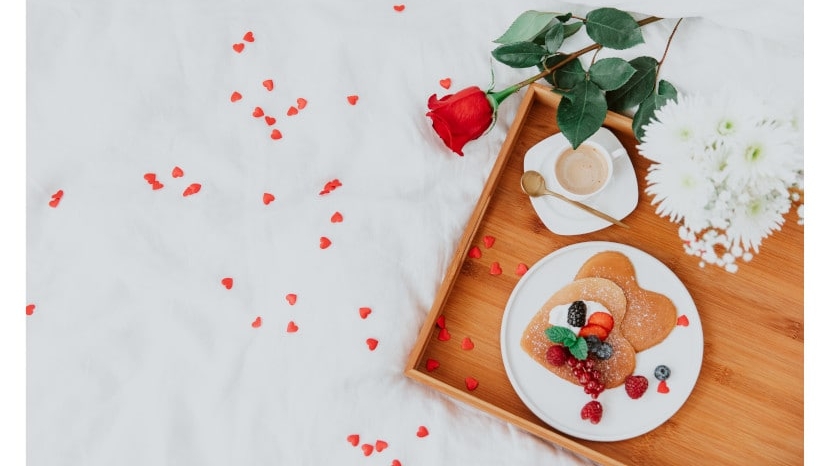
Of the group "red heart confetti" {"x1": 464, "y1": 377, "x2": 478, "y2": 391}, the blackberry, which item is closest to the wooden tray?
"red heart confetti" {"x1": 464, "y1": 377, "x2": 478, "y2": 391}

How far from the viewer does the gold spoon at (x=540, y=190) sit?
1.09m

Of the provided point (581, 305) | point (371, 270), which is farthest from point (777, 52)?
point (371, 270)

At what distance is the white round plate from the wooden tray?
0.03 meters

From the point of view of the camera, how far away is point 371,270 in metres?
1.11

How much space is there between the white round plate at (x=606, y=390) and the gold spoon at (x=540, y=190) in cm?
5

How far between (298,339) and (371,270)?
174 millimetres

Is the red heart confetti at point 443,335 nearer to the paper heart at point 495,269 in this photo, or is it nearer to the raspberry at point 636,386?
the paper heart at point 495,269

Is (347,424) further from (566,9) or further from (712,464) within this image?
(566,9)

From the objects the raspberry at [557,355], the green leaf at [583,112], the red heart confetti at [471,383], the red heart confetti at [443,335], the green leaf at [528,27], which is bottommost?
the red heart confetti at [471,383]

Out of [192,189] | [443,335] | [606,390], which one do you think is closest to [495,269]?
[443,335]

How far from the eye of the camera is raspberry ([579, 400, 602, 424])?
1.04 meters

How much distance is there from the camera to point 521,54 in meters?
0.99

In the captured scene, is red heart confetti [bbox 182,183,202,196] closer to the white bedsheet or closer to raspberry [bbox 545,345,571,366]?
the white bedsheet

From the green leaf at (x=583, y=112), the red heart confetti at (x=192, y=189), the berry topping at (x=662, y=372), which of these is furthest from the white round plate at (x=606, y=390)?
the red heart confetti at (x=192, y=189)
